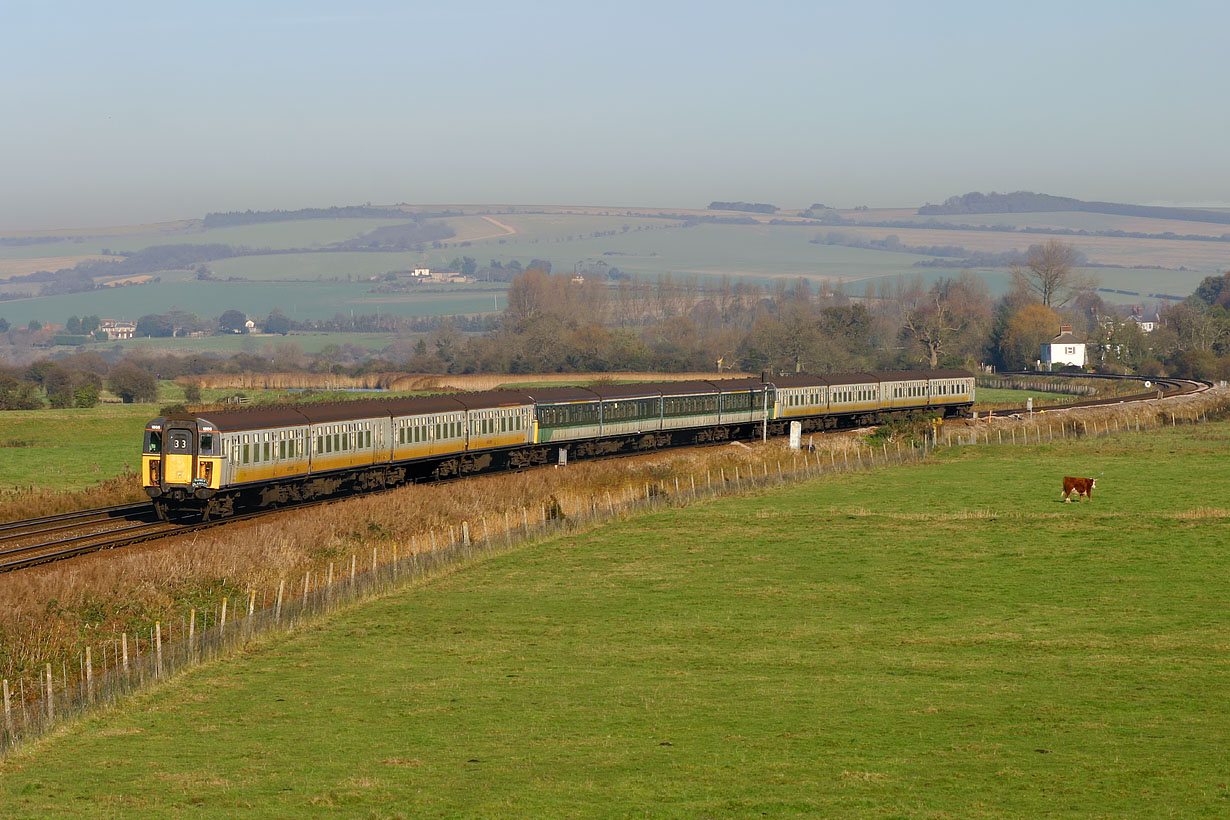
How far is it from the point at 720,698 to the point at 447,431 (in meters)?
39.0

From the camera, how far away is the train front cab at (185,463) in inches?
1906

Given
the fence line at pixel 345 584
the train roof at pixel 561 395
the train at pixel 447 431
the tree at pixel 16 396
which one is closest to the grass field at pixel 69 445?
the tree at pixel 16 396

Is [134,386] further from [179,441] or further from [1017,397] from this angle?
[179,441]


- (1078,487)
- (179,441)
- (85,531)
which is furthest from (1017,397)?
(85,531)

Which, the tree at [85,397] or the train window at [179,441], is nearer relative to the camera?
the train window at [179,441]

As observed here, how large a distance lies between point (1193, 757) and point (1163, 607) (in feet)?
52.5

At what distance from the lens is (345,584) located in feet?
128

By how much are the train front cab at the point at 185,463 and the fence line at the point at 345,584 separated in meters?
7.50

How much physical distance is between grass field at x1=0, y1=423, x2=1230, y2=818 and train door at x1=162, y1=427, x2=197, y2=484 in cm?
1128

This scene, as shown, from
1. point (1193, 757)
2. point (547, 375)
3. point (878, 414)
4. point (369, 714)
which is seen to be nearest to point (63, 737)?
point (369, 714)

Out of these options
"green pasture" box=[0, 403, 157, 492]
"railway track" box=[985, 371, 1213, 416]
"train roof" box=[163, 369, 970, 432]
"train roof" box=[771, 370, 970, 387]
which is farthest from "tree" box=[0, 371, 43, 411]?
"railway track" box=[985, 371, 1213, 416]

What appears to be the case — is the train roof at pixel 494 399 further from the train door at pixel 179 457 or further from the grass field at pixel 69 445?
the train door at pixel 179 457

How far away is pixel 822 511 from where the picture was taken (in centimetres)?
5909

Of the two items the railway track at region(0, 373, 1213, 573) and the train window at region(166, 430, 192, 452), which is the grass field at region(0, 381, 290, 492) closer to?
the railway track at region(0, 373, 1213, 573)
